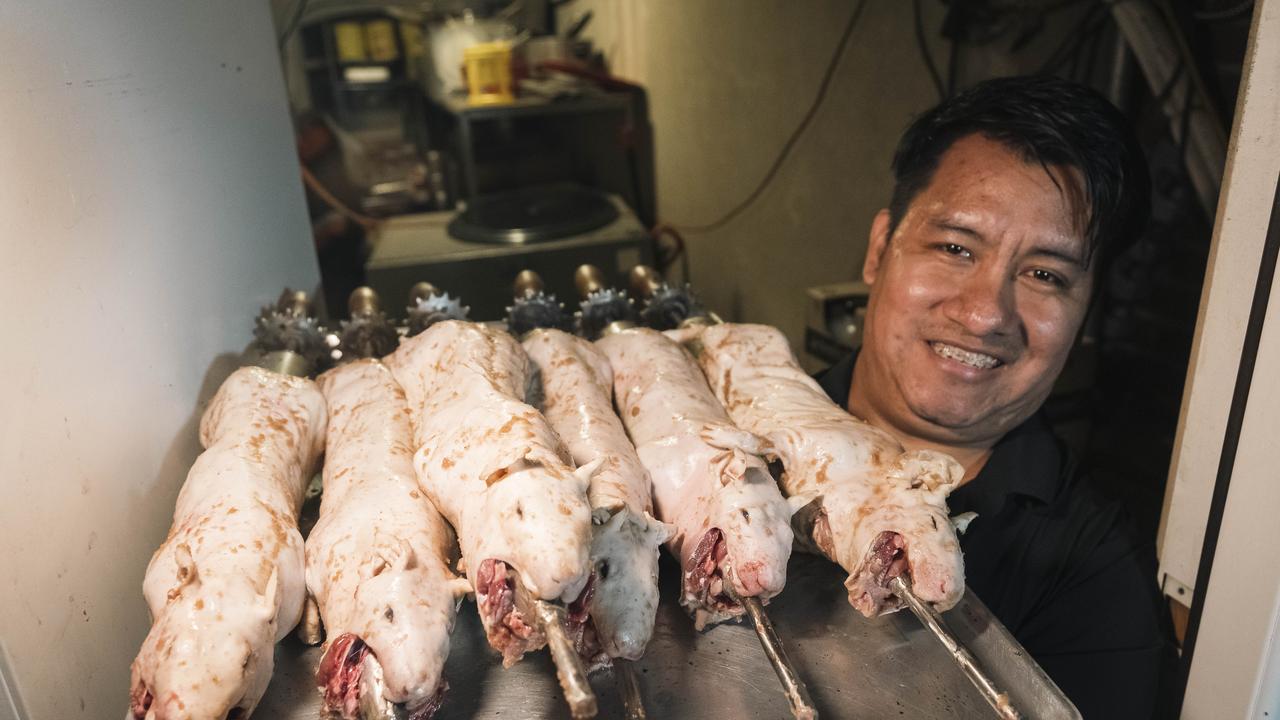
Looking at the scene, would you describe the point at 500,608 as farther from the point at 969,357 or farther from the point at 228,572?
the point at 969,357

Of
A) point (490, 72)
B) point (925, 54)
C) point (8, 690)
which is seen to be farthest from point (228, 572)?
point (490, 72)

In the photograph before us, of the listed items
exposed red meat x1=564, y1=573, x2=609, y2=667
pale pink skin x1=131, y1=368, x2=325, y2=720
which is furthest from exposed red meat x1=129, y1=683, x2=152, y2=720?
exposed red meat x1=564, y1=573, x2=609, y2=667

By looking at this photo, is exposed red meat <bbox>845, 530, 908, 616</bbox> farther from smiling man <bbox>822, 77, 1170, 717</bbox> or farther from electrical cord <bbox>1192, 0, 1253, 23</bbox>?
electrical cord <bbox>1192, 0, 1253, 23</bbox>

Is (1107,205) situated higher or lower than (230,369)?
higher

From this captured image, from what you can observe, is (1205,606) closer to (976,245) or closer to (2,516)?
(976,245)

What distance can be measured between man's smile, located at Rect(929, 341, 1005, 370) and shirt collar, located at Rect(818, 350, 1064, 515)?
0.25m

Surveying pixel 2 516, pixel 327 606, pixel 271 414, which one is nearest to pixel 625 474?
pixel 327 606

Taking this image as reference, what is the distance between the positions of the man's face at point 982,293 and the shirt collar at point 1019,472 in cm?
5

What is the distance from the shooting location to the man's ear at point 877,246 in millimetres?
2078

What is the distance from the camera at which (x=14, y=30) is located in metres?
1.12

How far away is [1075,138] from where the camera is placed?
172 cm

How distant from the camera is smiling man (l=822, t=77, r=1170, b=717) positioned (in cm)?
165

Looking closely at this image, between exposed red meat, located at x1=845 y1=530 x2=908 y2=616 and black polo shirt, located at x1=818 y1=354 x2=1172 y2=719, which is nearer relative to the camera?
exposed red meat, located at x1=845 y1=530 x2=908 y2=616

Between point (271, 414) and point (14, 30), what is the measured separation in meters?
0.68
